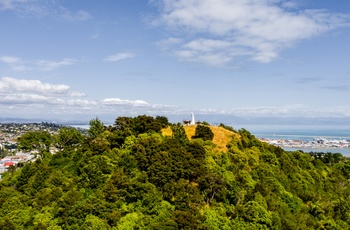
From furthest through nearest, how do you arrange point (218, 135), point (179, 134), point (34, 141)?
point (34, 141) → point (218, 135) → point (179, 134)

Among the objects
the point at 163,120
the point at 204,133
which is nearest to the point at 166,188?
the point at 204,133

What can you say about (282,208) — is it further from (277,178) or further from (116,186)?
(116,186)

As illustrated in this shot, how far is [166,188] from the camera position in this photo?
28.6 meters

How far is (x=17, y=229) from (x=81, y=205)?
4.93 meters

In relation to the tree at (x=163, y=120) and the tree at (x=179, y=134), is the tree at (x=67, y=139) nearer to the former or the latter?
the tree at (x=163, y=120)

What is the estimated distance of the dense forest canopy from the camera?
2628 centimetres

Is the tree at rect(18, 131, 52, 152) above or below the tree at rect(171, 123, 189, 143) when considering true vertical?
below

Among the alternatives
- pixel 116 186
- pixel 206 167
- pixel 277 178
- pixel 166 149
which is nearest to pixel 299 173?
pixel 277 178

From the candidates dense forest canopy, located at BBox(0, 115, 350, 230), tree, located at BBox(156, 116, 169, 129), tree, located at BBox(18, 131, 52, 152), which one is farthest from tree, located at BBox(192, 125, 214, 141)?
tree, located at BBox(18, 131, 52, 152)

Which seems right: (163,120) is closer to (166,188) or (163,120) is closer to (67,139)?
(67,139)

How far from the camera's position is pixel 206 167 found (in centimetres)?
3244

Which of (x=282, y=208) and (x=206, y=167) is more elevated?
(x=206, y=167)

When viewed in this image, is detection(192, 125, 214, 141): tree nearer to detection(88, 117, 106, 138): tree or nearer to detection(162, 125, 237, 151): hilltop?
detection(162, 125, 237, 151): hilltop

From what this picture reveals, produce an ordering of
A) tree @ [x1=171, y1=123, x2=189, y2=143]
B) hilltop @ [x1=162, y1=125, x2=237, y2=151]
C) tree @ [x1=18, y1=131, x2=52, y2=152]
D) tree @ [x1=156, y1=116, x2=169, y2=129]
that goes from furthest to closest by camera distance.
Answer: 1. tree @ [x1=18, y1=131, x2=52, y2=152]
2. tree @ [x1=156, y1=116, x2=169, y2=129]
3. hilltop @ [x1=162, y1=125, x2=237, y2=151]
4. tree @ [x1=171, y1=123, x2=189, y2=143]
